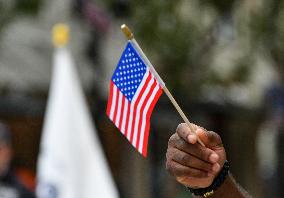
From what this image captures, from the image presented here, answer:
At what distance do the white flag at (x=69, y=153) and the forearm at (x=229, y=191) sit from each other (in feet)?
16.9

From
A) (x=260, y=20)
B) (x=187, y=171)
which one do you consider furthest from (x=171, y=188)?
(x=187, y=171)

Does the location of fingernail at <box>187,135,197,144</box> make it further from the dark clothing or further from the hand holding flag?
the dark clothing

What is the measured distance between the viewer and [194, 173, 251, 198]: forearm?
4469 mm

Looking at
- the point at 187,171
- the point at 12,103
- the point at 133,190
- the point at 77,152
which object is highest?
the point at 187,171

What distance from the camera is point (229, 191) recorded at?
14.8 ft

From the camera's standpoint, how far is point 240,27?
43.5ft

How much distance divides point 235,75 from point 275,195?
214 centimetres

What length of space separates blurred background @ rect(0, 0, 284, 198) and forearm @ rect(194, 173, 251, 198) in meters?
8.10

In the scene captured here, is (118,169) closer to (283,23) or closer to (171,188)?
(171,188)

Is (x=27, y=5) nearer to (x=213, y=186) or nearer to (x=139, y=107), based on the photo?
(x=139, y=107)

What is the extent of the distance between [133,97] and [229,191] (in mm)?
580

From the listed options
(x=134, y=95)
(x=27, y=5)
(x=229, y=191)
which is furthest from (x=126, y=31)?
(x=27, y=5)

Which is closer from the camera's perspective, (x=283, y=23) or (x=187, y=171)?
(x=187, y=171)

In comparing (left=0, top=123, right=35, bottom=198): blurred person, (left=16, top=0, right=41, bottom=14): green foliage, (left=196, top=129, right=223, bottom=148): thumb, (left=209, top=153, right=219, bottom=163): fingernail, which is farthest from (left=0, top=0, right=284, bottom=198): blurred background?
(left=209, top=153, right=219, bottom=163): fingernail
